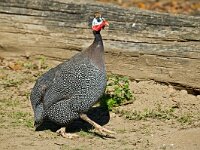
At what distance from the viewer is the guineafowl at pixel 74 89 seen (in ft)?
18.8

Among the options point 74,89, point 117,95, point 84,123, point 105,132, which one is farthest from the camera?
point 117,95

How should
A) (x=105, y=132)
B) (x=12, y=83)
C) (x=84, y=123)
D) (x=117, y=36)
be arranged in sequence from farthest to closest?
(x=12, y=83) < (x=117, y=36) < (x=84, y=123) < (x=105, y=132)

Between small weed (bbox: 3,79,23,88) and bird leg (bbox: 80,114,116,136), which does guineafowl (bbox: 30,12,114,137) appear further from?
small weed (bbox: 3,79,23,88)

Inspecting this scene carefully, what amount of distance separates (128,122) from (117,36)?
115cm

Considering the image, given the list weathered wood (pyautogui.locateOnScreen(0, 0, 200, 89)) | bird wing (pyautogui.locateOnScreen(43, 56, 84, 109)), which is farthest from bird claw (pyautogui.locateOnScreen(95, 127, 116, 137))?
weathered wood (pyautogui.locateOnScreen(0, 0, 200, 89))

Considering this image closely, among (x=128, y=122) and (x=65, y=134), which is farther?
(x=128, y=122)

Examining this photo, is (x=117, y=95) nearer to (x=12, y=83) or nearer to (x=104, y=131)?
(x=104, y=131)

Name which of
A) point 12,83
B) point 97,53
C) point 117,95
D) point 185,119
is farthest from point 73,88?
point 12,83

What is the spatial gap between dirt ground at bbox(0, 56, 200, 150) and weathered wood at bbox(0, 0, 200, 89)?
209 millimetres

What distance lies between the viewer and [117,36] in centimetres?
692

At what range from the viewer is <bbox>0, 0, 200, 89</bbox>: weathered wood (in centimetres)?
655

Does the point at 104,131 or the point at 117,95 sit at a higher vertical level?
the point at 117,95

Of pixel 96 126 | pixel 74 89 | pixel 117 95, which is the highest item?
pixel 74 89

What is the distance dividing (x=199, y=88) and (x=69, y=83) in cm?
154
